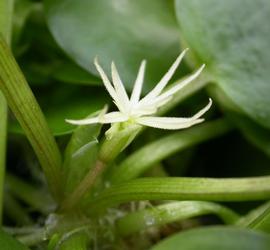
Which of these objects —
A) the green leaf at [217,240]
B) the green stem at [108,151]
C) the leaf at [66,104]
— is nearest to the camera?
the green leaf at [217,240]

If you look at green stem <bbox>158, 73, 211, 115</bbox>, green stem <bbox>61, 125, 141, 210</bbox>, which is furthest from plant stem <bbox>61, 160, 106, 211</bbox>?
green stem <bbox>158, 73, 211, 115</bbox>

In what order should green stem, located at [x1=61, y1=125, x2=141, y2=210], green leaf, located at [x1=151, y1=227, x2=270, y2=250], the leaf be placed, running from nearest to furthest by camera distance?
green leaf, located at [x1=151, y1=227, x2=270, y2=250]
green stem, located at [x1=61, y1=125, x2=141, y2=210]
the leaf

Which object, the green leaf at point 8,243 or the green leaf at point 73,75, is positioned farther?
the green leaf at point 73,75

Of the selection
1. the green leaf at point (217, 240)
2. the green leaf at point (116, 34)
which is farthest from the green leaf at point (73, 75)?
the green leaf at point (217, 240)

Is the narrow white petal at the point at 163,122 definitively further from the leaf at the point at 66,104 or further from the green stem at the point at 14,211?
the green stem at the point at 14,211

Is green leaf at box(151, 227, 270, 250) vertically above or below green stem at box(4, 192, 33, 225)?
above

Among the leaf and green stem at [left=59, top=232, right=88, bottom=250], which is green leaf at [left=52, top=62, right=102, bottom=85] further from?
green stem at [left=59, top=232, right=88, bottom=250]

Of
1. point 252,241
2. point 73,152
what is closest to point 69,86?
point 73,152
